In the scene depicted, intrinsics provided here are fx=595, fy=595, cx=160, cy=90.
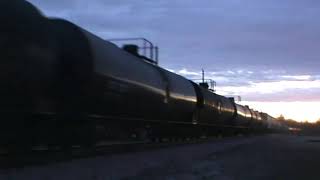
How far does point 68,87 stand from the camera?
15.9 meters

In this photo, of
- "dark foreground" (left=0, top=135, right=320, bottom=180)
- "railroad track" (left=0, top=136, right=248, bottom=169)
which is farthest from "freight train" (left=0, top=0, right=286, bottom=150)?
"dark foreground" (left=0, top=135, right=320, bottom=180)

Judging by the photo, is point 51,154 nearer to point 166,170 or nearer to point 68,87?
point 68,87

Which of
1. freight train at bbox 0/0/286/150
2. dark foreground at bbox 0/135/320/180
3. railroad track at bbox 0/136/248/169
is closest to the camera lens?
dark foreground at bbox 0/135/320/180

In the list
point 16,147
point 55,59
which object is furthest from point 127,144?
point 16,147

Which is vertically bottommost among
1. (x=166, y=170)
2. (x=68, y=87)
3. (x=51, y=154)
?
(x=166, y=170)

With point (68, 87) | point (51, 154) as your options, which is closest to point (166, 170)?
point (51, 154)

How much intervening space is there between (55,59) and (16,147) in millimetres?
2695

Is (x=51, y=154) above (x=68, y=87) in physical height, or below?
below

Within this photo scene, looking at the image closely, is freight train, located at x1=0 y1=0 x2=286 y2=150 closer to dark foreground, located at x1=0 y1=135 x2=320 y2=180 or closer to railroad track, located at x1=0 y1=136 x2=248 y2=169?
railroad track, located at x1=0 y1=136 x2=248 y2=169

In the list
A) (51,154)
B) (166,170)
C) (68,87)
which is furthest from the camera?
(68,87)

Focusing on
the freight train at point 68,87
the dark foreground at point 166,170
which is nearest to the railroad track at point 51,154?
the freight train at point 68,87

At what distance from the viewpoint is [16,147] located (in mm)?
12992

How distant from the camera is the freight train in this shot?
1259 centimetres

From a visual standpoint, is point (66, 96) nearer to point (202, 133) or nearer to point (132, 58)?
point (132, 58)
